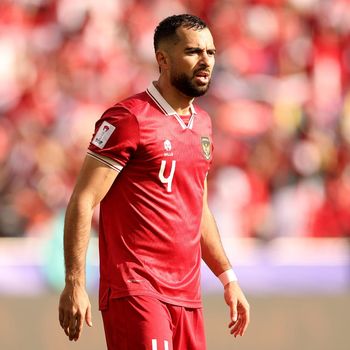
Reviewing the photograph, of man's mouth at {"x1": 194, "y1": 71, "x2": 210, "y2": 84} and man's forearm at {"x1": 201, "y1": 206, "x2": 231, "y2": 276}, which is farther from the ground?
man's mouth at {"x1": 194, "y1": 71, "x2": 210, "y2": 84}

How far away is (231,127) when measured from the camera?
38.1ft

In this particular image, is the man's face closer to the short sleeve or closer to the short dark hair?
the short dark hair

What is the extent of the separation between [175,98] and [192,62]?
18 cm

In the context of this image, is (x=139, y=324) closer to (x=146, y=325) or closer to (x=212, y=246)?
(x=146, y=325)

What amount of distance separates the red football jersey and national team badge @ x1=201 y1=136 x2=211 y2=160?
0.10 meters

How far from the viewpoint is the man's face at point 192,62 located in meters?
4.27

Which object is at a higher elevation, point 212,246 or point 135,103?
point 135,103

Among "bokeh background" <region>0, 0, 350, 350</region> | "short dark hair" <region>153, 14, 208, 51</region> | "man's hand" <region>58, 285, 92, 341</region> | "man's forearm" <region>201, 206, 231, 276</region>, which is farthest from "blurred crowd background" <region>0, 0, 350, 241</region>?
"man's hand" <region>58, 285, 92, 341</region>

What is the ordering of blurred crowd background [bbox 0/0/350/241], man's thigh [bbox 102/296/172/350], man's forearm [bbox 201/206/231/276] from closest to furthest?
1. man's thigh [bbox 102/296/172/350]
2. man's forearm [bbox 201/206/231/276]
3. blurred crowd background [bbox 0/0/350/241]

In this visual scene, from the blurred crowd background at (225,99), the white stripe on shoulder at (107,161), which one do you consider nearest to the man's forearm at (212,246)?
the white stripe on shoulder at (107,161)

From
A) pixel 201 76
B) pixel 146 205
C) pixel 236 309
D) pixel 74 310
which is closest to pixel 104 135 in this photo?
pixel 146 205

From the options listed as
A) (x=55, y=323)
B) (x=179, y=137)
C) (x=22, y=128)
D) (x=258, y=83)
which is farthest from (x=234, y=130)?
(x=179, y=137)

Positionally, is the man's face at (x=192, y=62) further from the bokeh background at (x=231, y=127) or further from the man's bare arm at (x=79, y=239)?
the bokeh background at (x=231, y=127)

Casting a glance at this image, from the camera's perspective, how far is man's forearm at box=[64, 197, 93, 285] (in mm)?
4000
